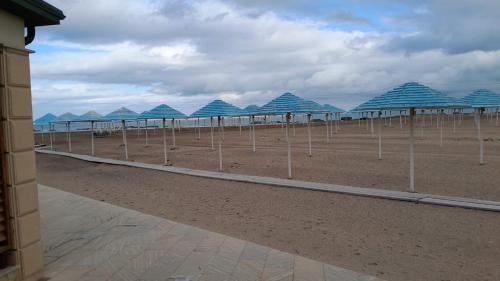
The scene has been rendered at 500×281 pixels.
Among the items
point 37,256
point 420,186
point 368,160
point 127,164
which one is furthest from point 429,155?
point 37,256

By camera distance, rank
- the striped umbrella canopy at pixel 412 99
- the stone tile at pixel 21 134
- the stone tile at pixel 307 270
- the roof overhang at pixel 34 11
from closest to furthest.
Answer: the roof overhang at pixel 34 11 < the stone tile at pixel 21 134 < the stone tile at pixel 307 270 < the striped umbrella canopy at pixel 412 99

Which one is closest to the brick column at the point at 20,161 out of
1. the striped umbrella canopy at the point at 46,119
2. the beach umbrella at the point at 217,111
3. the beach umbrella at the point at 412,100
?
the beach umbrella at the point at 412,100

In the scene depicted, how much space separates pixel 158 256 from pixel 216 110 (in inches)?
566

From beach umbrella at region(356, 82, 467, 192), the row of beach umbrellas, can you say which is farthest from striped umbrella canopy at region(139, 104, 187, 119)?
beach umbrella at region(356, 82, 467, 192)

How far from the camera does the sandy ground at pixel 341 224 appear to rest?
5.23 m

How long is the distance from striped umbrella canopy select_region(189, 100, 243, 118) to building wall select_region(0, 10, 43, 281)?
1457 centimetres

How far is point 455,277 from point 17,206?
4317 mm

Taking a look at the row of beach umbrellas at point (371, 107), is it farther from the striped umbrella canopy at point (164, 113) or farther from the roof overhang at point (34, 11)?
the roof overhang at point (34, 11)

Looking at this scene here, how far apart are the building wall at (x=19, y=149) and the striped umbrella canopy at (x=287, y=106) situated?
37.1ft

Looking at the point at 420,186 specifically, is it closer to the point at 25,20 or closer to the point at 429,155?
the point at 429,155

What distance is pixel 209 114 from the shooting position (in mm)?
19078

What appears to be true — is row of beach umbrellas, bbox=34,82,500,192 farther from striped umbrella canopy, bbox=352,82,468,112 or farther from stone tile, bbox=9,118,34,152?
stone tile, bbox=9,118,34,152

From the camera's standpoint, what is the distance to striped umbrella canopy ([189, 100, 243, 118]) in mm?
19062

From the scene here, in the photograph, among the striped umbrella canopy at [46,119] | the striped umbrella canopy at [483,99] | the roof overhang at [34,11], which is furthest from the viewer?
the striped umbrella canopy at [46,119]
